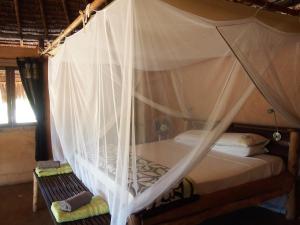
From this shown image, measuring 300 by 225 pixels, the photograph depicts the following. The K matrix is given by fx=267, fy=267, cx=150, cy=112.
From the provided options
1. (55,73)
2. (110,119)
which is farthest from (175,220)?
(55,73)

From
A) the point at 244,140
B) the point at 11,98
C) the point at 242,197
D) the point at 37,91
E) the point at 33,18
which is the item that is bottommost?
the point at 242,197

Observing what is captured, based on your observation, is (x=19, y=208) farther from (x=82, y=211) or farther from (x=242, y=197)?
(x=242, y=197)

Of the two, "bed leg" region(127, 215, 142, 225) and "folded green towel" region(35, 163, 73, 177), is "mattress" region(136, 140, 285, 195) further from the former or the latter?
"folded green towel" region(35, 163, 73, 177)

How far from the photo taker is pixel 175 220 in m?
2.09

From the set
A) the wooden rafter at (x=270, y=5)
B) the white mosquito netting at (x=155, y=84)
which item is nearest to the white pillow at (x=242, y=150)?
the white mosquito netting at (x=155, y=84)

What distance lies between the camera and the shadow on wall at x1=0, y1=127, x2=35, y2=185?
4254mm

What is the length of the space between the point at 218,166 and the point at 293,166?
34.7 inches

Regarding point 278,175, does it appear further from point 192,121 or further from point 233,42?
point 233,42

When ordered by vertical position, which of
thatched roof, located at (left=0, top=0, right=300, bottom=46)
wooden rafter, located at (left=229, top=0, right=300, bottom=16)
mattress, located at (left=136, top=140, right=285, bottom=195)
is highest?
thatched roof, located at (left=0, top=0, right=300, bottom=46)

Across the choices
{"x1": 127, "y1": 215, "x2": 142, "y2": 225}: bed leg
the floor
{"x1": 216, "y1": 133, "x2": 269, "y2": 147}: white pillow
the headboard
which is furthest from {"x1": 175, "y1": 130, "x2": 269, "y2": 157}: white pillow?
{"x1": 127, "y1": 215, "x2": 142, "y2": 225}: bed leg

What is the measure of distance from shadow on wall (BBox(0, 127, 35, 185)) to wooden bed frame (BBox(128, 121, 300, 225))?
3200mm

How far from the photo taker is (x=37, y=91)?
4344 mm

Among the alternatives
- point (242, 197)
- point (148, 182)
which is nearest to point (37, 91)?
point (148, 182)

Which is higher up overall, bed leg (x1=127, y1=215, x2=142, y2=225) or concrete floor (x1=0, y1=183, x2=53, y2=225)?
bed leg (x1=127, y1=215, x2=142, y2=225)
